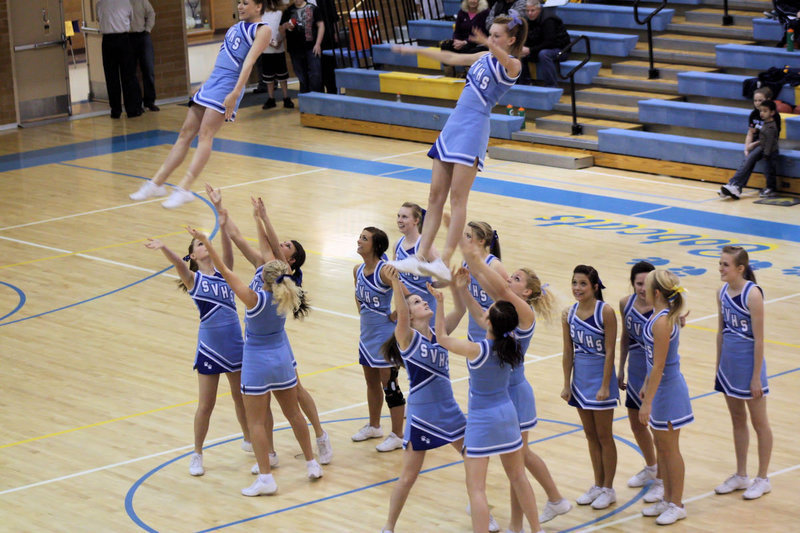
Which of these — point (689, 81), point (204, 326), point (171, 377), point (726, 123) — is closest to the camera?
point (204, 326)

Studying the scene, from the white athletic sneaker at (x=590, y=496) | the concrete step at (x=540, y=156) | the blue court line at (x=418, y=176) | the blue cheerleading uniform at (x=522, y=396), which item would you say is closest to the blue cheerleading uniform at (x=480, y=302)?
the blue cheerleading uniform at (x=522, y=396)

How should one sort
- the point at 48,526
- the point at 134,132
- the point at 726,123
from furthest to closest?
the point at 134,132 < the point at 726,123 < the point at 48,526

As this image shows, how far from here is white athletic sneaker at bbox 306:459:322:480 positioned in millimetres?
7305

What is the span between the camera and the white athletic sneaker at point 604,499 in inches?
262

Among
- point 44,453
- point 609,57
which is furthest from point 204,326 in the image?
point 609,57

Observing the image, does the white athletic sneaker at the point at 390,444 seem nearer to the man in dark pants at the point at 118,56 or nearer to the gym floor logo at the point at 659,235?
the gym floor logo at the point at 659,235

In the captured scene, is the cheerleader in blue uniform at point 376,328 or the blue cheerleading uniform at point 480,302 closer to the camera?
the blue cheerleading uniform at point 480,302

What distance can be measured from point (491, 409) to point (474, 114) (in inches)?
65.3

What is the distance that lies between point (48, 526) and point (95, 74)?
17246 mm

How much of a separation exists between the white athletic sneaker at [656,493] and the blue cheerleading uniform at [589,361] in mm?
621

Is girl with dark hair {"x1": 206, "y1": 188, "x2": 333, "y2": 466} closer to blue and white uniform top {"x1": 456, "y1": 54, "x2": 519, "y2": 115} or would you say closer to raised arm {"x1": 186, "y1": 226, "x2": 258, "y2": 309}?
raised arm {"x1": 186, "y1": 226, "x2": 258, "y2": 309}

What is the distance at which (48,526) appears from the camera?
6.79 m

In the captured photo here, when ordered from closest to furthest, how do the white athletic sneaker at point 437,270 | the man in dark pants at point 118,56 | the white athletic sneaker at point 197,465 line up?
the white athletic sneaker at point 437,270, the white athletic sneaker at point 197,465, the man in dark pants at point 118,56

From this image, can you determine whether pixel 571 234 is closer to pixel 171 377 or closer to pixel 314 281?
pixel 314 281
